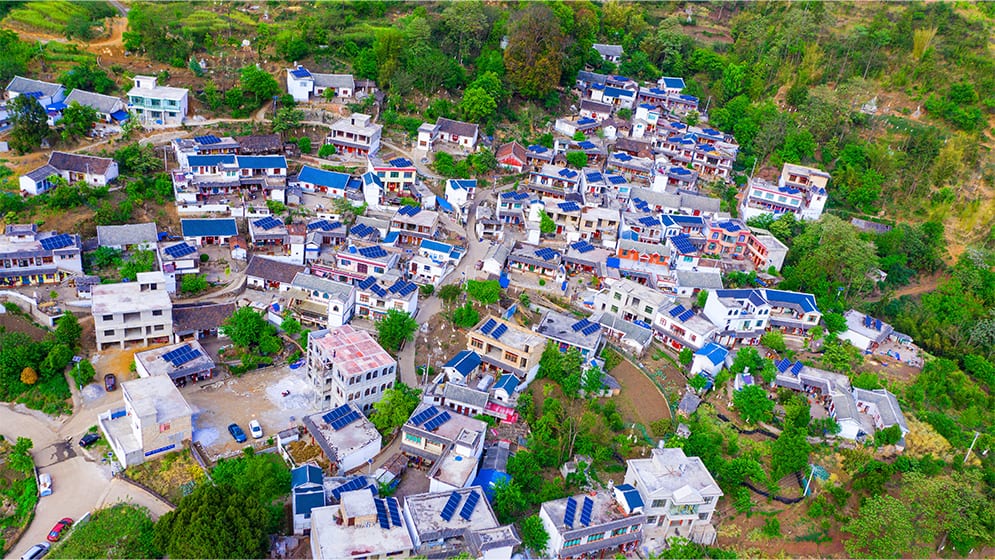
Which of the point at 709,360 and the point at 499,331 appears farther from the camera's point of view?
the point at 709,360

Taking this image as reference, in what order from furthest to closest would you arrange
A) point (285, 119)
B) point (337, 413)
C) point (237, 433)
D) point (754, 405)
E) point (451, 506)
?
point (285, 119) → point (754, 405) → point (337, 413) → point (237, 433) → point (451, 506)

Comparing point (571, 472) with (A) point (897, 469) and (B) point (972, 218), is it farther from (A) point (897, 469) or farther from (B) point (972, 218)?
(B) point (972, 218)

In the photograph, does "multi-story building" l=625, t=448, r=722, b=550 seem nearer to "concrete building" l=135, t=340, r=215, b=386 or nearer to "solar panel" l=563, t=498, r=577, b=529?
"solar panel" l=563, t=498, r=577, b=529

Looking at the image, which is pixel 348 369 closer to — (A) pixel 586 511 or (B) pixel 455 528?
(B) pixel 455 528

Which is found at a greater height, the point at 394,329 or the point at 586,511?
the point at 394,329

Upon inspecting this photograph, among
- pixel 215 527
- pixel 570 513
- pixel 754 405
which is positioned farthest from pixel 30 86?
pixel 754 405

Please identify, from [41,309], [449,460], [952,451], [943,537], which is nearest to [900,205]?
[952,451]
